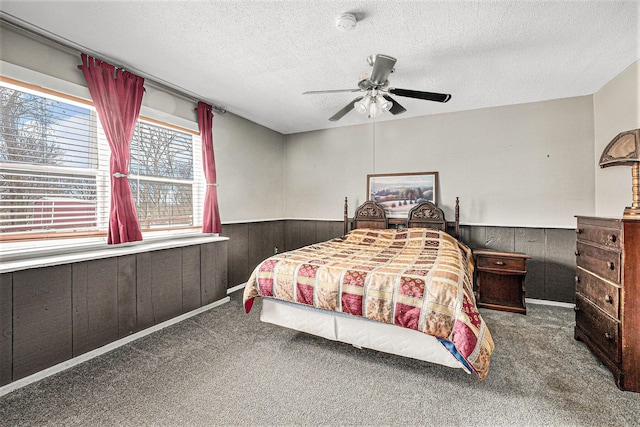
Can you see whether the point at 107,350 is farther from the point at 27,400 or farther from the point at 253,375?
the point at 253,375

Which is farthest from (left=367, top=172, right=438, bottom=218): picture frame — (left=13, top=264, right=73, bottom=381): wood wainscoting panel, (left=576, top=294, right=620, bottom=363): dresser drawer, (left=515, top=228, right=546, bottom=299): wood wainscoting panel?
(left=13, top=264, right=73, bottom=381): wood wainscoting panel

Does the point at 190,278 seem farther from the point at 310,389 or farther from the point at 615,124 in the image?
the point at 615,124

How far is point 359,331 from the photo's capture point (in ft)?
7.25

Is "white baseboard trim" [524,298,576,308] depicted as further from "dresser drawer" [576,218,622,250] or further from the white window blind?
the white window blind

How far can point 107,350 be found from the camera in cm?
237

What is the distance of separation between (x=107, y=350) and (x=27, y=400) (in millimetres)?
611

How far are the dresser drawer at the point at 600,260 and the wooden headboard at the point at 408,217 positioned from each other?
4.86 feet

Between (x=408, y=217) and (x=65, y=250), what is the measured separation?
13.0 feet

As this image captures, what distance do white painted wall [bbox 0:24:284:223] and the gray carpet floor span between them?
2.13 m

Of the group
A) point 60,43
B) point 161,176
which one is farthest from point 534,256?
point 60,43

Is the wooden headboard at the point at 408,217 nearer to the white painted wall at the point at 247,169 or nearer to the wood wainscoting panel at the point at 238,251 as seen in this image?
the white painted wall at the point at 247,169

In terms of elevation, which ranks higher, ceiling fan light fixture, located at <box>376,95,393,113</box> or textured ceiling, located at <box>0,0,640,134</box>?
textured ceiling, located at <box>0,0,640,134</box>

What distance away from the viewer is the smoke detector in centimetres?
196

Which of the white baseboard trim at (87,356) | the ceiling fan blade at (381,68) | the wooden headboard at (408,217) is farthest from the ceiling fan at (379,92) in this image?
the white baseboard trim at (87,356)
